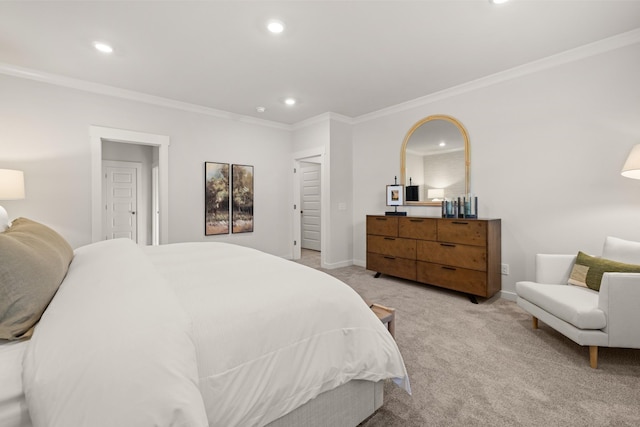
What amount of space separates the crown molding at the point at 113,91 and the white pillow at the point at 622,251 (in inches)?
192

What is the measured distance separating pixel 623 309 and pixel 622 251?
706 mm

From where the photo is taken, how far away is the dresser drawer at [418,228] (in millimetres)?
3600

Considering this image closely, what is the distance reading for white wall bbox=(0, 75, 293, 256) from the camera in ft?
10.7

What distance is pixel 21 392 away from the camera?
755 mm

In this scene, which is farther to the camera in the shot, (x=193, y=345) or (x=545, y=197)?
(x=545, y=197)

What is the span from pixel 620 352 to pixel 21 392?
3363mm

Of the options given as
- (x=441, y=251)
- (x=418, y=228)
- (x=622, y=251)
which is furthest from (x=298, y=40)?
(x=622, y=251)

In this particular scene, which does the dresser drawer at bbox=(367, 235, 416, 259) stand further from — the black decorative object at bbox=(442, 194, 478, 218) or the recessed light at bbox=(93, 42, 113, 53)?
the recessed light at bbox=(93, 42, 113, 53)

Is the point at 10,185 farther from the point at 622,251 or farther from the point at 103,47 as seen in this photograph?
the point at 622,251

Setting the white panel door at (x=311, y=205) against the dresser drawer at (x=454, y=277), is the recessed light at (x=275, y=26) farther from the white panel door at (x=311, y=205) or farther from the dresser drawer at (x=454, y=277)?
the white panel door at (x=311, y=205)

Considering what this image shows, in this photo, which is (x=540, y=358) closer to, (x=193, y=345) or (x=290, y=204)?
(x=193, y=345)

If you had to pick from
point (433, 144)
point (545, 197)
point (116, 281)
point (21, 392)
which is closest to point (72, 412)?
point (21, 392)

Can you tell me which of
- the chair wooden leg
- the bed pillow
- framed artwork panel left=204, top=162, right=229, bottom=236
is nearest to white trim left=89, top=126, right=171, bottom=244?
framed artwork panel left=204, top=162, right=229, bottom=236

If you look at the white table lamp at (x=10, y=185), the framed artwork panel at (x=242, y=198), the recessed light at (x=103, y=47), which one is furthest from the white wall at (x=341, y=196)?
the white table lamp at (x=10, y=185)
